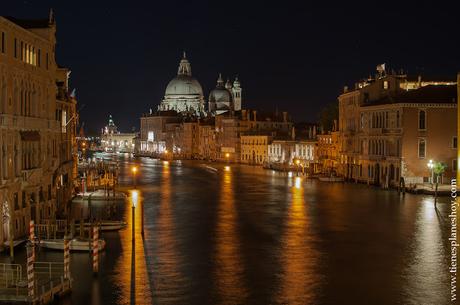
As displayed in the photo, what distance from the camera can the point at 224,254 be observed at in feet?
78.4

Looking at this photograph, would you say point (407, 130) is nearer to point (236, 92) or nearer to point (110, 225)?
point (110, 225)

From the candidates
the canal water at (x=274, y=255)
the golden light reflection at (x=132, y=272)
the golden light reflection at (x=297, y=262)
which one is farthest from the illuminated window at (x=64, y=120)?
the golden light reflection at (x=297, y=262)

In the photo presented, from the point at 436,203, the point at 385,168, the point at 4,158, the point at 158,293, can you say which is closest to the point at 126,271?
the point at 158,293

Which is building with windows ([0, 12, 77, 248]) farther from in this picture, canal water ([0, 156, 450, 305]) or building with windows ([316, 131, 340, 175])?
building with windows ([316, 131, 340, 175])

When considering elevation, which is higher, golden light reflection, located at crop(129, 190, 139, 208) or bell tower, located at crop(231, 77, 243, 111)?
bell tower, located at crop(231, 77, 243, 111)

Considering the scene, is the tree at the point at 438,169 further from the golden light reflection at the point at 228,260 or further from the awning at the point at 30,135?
the awning at the point at 30,135

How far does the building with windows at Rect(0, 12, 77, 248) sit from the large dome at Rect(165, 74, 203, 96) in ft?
434

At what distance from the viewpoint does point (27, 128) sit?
24.5 metres

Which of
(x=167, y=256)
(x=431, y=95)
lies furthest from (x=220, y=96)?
(x=167, y=256)

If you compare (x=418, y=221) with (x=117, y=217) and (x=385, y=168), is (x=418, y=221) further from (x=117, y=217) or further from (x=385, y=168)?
(x=385, y=168)

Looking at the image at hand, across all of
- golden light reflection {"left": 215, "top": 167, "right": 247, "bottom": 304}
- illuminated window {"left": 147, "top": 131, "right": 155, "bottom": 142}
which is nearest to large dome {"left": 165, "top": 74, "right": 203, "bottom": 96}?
illuminated window {"left": 147, "top": 131, "right": 155, "bottom": 142}

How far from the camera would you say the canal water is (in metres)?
18.5

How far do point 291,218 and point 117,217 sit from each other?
26.8ft

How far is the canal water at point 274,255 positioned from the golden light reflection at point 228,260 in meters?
0.03
